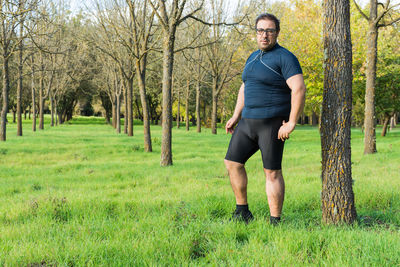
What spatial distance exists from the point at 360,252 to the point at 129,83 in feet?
62.0

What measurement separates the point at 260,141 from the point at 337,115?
2.83ft

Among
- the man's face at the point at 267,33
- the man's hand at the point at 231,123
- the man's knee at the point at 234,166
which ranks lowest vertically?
the man's knee at the point at 234,166

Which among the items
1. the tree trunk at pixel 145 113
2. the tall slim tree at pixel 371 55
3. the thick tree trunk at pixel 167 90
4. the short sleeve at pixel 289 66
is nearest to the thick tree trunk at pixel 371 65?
the tall slim tree at pixel 371 55

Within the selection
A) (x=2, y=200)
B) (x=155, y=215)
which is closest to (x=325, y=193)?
(x=155, y=215)

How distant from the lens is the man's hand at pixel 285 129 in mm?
3072

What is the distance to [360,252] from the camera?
8.48ft

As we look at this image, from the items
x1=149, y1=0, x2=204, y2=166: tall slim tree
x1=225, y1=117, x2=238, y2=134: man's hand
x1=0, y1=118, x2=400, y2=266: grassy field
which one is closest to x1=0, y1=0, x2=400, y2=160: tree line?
x1=149, y1=0, x2=204, y2=166: tall slim tree

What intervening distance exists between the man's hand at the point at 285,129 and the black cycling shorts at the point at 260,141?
94 millimetres

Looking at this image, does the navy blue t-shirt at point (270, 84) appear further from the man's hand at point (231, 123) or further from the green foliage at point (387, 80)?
the green foliage at point (387, 80)

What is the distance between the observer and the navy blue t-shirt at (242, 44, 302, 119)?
321cm

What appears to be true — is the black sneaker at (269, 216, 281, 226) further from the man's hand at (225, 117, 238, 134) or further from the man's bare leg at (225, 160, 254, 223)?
the man's hand at (225, 117, 238, 134)

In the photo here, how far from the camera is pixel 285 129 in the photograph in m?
3.12

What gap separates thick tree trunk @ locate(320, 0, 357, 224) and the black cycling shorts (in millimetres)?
540

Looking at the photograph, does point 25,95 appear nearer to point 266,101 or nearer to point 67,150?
point 67,150
